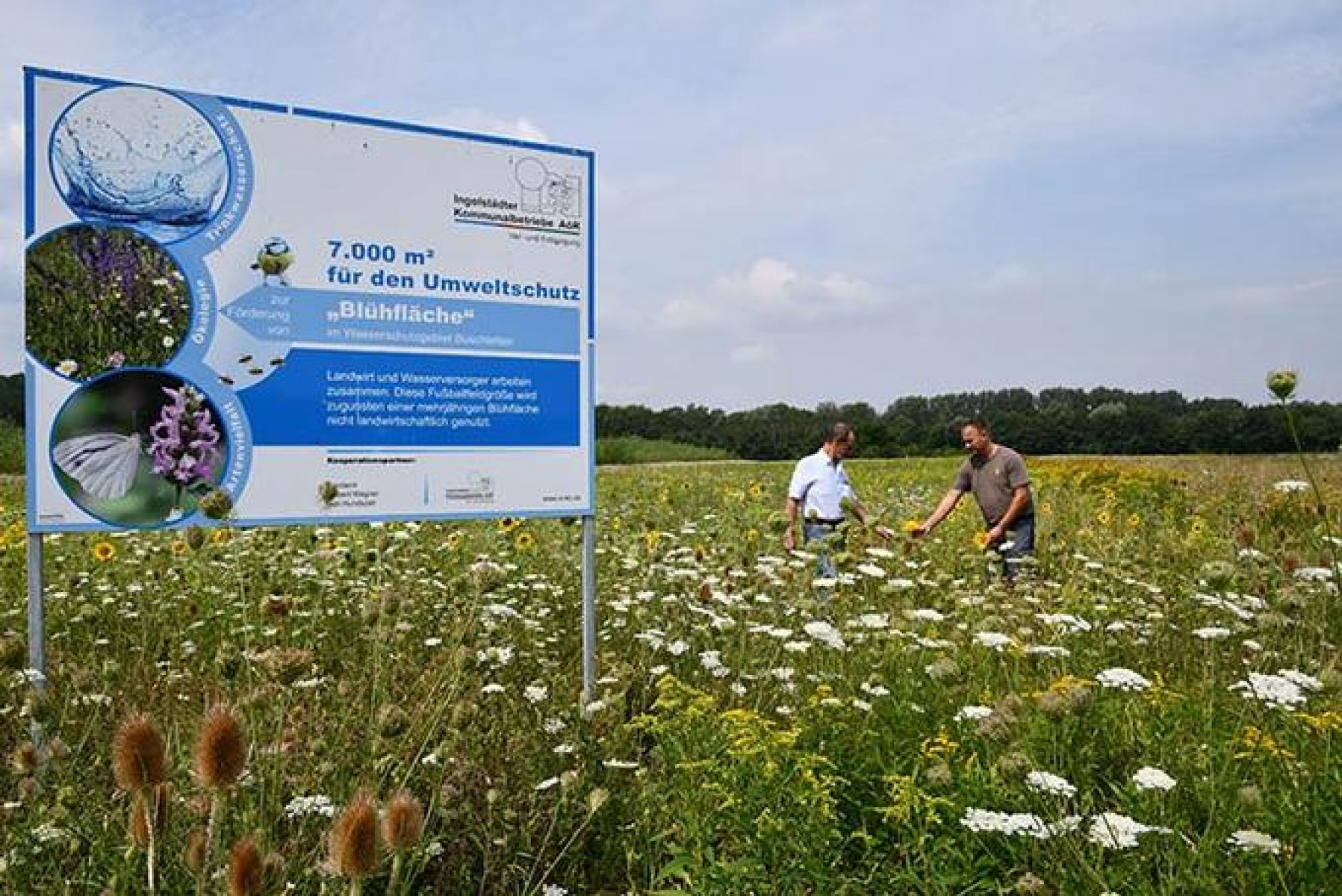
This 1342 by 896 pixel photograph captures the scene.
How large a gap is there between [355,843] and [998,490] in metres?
7.47

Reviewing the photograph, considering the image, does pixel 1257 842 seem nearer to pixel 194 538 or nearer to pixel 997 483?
pixel 194 538

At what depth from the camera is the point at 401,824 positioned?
1647 millimetres

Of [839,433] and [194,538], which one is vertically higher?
[839,433]

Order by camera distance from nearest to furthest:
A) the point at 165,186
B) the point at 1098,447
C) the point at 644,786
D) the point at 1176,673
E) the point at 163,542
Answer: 1. the point at 644,786
2. the point at 165,186
3. the point at 1176,673
4. the point at 163,542
5. the point at 1098,447

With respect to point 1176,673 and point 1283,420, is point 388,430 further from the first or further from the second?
point 1176,673

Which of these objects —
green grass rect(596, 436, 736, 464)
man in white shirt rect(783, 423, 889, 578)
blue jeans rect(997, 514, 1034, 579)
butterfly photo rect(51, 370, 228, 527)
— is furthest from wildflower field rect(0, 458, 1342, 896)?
green grass rect(596, 436, 736, 464)

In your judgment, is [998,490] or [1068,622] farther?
[998,490]

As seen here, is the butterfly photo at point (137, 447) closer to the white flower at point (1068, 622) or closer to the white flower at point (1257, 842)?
the white flower at point (1068, 622)

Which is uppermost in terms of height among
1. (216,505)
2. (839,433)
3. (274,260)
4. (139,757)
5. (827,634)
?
(274,260)

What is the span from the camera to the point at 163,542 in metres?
6.65

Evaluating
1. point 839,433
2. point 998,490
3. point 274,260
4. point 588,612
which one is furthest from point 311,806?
point 998,490

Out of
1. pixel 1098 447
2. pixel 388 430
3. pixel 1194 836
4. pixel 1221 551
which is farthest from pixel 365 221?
pixel 1098 447

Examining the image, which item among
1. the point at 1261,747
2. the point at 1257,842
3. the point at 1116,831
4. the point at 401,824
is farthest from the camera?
the point at 1261,747

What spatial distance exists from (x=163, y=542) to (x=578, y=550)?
8.54 ft
